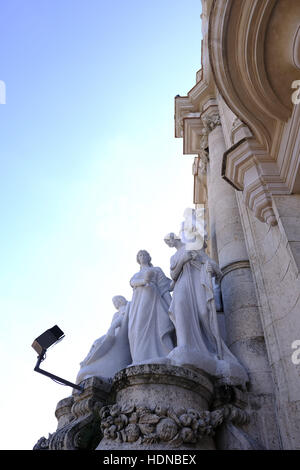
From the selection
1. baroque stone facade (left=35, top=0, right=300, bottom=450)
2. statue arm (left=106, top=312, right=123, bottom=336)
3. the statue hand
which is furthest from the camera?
statue arm (left=106, top=312, right=123, bottom=336)

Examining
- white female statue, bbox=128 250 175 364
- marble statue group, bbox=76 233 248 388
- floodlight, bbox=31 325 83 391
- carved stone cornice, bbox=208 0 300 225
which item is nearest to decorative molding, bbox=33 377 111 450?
floodlight, bbox=31 325 83 391

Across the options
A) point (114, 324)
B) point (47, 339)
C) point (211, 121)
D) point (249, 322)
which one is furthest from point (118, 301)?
point (211, 121)

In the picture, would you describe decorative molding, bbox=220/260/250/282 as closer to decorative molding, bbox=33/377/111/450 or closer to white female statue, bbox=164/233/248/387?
white female statue, bbox=164/233/248/387

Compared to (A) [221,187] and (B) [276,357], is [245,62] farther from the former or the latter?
(A) [221,187]

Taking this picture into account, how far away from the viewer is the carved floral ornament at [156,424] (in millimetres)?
3738

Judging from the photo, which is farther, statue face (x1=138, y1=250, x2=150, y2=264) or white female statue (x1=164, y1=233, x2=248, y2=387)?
statue face (x1=138, y1=250, x2=150, y2=264)

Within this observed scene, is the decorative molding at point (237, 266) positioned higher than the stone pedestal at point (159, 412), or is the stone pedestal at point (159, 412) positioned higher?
the decorative molding at point (237, 266)

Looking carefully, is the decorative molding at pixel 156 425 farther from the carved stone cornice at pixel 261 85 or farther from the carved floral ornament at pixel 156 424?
the carved stone cornice at pixel 261 85

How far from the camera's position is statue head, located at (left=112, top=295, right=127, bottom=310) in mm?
7391

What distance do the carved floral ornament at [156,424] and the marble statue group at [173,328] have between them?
0.62 meters

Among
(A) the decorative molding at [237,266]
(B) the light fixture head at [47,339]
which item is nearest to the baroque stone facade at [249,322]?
(A) the decorative molding at [237,266]

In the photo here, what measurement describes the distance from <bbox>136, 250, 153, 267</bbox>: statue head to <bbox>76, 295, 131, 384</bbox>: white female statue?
33.3 inches

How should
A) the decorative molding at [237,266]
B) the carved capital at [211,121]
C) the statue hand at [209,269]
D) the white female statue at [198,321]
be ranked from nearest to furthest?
1. the white female statue at [198,321]
2. the statue hand at [209,269]
3. the decorative molding at [237,266]
4. the carved capital at [211,121]

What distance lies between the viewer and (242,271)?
645 cm
